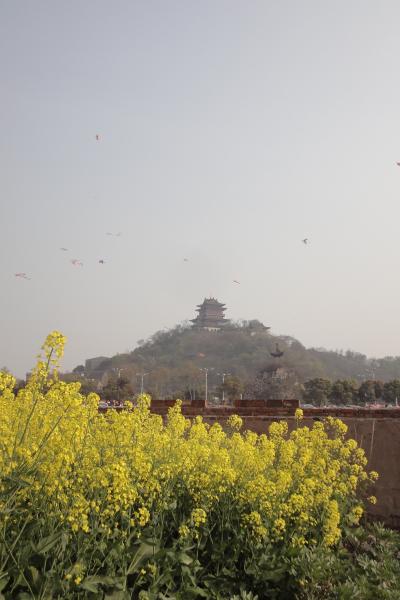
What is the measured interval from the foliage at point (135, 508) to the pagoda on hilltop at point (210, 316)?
11039cm

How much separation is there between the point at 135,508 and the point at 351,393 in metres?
38.7

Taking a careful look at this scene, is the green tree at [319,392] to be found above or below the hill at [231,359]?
below

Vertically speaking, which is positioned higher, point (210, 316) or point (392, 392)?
point (210, 316)

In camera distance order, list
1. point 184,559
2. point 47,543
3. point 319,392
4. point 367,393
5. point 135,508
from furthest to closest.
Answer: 1. point 319,392
2. point 367,393
3. point 135,508
4. point 184,559
5. point 47,543

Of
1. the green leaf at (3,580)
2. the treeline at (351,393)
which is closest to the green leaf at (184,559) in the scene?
the green leaf at (3,580)

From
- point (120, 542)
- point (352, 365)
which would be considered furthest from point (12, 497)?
point (352, 365)

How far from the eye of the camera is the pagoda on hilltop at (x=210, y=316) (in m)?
117

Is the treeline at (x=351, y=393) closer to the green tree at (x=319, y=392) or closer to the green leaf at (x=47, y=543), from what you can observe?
the green tree at (x=319, y=392)

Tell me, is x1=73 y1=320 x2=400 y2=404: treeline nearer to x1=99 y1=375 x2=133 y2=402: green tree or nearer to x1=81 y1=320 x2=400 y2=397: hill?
x1=81 y1=320 x2=400 y2=397: hill

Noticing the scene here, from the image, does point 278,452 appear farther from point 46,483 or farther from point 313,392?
point 313,392

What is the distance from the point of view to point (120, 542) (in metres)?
3.79

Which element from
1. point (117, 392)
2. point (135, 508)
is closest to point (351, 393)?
point (117, 392)

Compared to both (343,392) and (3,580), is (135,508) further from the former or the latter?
(343,392)

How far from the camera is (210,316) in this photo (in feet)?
390
